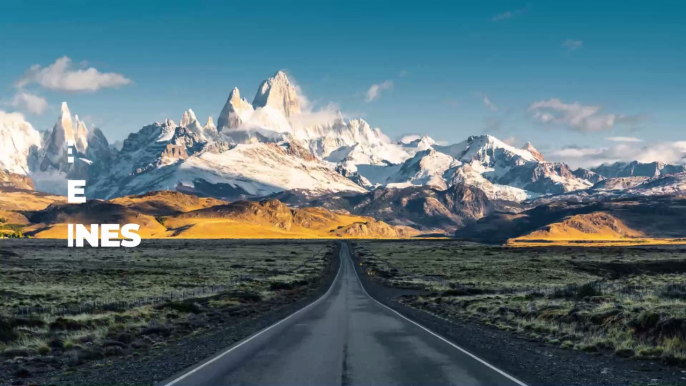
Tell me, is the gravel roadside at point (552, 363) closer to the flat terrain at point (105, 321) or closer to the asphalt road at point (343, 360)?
the asphalt road at point (343, 360)

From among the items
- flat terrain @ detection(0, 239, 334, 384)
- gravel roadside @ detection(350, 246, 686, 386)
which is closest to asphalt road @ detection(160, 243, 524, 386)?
gravel roadside @ detection(350, 246, 686, 386)

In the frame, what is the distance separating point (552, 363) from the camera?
18.0m

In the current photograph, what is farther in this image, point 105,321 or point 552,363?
point 105,321

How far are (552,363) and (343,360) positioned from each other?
6487 millimetres

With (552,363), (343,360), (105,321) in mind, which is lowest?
(552,363)

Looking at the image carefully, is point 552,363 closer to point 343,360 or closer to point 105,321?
point 343,360

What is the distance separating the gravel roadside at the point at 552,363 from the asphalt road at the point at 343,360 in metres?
0.82

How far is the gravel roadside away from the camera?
51.0 feet

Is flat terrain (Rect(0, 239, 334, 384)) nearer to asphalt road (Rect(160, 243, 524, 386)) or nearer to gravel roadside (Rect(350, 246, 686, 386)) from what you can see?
asphalt road (Rect(160, 243, 524, 386))

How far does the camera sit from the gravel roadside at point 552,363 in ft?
51.0

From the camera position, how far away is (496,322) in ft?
94.0

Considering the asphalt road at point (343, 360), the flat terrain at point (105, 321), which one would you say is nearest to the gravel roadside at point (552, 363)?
the asphalt road at point (343, 360)

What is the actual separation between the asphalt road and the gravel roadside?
0.82 m

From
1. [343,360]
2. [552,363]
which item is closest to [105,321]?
[343,360]
